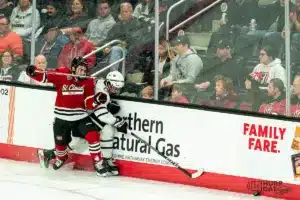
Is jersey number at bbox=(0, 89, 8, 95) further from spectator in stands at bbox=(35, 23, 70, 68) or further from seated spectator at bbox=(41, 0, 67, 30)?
seated spectator at bbox=(41, 0, 67, 30)

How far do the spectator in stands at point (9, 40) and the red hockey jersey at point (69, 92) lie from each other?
67 centimetres

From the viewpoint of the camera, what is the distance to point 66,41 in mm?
9680

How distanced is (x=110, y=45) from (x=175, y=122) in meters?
1.00

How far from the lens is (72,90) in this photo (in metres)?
9.27

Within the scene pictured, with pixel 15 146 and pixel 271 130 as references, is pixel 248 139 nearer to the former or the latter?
pixel 271 130

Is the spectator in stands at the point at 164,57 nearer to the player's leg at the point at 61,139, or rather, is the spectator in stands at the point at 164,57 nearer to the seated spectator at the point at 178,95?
the seated spectator at the point at 178,95

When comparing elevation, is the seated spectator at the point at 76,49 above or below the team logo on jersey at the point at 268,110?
above

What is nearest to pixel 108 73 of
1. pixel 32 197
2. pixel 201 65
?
pixel 201 65

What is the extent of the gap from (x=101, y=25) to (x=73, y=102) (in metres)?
0.78

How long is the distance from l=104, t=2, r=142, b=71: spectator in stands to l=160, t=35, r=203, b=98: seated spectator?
1.51ft

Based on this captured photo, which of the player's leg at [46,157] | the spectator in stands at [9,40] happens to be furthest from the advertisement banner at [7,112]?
the player's leg at [46,157]

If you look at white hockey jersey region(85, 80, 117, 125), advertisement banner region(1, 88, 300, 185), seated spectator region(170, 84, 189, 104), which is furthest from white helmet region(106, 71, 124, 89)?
seated spectator region(170, 84, 189, 104)

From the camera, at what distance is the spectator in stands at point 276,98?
848 cm

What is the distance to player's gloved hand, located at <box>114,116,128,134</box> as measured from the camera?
9.22 metres
